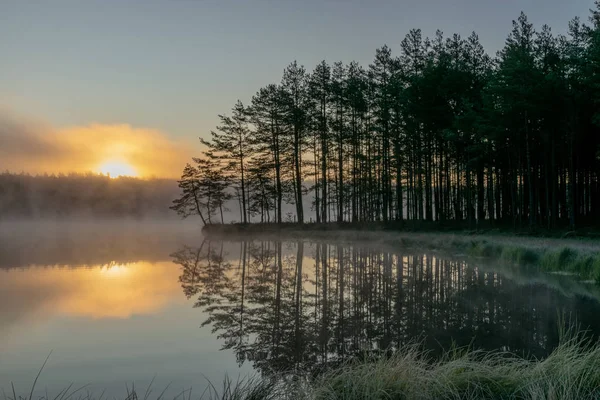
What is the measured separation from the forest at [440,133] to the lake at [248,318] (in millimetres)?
17980

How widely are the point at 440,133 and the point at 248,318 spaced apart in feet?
104

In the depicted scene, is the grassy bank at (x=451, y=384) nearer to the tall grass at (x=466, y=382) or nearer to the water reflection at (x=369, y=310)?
the tall grass at (x=466, y=382)

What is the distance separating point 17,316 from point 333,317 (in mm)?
7131

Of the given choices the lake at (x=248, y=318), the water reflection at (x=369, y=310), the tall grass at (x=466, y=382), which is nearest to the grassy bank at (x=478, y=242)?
the lake at (x=248, y=318)

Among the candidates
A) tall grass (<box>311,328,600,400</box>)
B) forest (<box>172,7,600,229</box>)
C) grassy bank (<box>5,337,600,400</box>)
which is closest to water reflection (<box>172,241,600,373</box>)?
grassy bank (<box>5,337,600,400</box>)

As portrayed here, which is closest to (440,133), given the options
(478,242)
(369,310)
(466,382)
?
(478,242)

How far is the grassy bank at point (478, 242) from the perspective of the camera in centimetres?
1661

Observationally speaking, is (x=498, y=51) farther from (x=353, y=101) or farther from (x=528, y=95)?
(x=353, y=101)

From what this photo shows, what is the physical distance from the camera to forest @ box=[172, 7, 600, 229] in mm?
31094

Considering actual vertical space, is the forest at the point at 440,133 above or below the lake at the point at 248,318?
above

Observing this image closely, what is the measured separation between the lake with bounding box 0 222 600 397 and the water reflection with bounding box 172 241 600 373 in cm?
4

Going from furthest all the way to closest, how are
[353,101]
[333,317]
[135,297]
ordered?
1. [353,101]
2. [135,297]
3. [333,317]

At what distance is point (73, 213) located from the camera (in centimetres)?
11881

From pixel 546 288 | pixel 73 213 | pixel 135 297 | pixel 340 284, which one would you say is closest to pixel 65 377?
pixel 135 297
